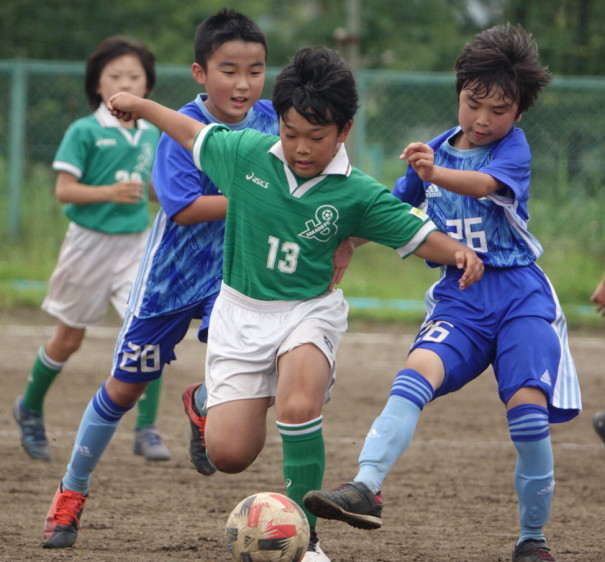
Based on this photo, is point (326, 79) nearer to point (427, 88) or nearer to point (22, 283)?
point (22, 283)

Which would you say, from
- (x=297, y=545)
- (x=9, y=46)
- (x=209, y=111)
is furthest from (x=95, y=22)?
(x=297, y=545)

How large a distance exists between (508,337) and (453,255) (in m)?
0.36

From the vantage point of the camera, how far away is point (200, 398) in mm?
4219

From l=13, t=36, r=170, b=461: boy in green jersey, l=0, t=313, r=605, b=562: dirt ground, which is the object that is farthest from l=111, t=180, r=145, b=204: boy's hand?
l=0, t=313, r=605, b=562: dirt ground

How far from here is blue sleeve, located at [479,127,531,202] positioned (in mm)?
3578

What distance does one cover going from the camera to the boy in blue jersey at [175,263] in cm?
401

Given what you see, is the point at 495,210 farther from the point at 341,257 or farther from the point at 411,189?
the point at 341,257

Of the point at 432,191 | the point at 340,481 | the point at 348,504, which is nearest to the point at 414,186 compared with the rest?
the point at 432,191

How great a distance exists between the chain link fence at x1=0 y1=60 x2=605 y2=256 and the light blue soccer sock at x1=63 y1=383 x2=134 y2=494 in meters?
8.04

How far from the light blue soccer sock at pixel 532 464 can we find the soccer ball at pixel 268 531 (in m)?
0.80

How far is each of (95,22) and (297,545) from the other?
1341 cm

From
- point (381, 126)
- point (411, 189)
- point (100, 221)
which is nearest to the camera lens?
point (411, 189)

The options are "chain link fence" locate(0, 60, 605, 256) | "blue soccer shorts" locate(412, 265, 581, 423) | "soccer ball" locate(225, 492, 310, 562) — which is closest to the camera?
"soccer ball" locate(225, 492, 310, 562)

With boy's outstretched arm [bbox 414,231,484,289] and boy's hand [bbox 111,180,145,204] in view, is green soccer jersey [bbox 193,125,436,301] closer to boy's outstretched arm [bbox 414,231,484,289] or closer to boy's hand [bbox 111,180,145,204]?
boy's outstretched arm [bbox 414,231,484,289]
